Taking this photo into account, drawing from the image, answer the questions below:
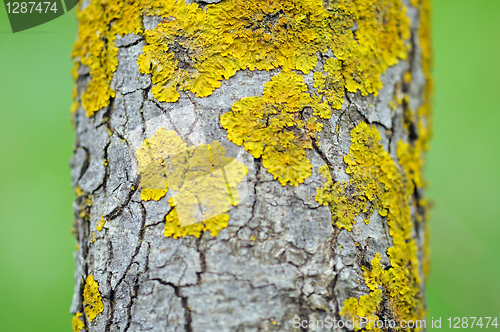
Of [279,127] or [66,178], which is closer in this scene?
[279,127]

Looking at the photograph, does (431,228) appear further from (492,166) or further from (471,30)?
(471,30)

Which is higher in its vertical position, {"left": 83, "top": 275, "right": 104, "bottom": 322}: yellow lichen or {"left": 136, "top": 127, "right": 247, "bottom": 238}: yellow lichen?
{"left": 136, "top": 127, "right": 247, "bottom": 238}: yellow lichen

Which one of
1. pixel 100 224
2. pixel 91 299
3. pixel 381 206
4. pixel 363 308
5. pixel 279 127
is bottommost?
pixel 363 308

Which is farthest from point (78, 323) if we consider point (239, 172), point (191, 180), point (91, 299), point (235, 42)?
point (235, 42)

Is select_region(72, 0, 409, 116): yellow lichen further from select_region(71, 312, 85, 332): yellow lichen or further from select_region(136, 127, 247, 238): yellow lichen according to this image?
select_region(71, 312, 85, 332): yellow lichen

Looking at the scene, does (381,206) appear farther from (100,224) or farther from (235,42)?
(100,224)

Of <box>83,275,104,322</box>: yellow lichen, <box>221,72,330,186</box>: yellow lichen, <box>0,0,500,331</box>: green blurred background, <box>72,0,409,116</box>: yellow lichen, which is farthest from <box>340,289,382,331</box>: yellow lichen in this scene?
<box>0,0,500,331</box>: green blurred background
